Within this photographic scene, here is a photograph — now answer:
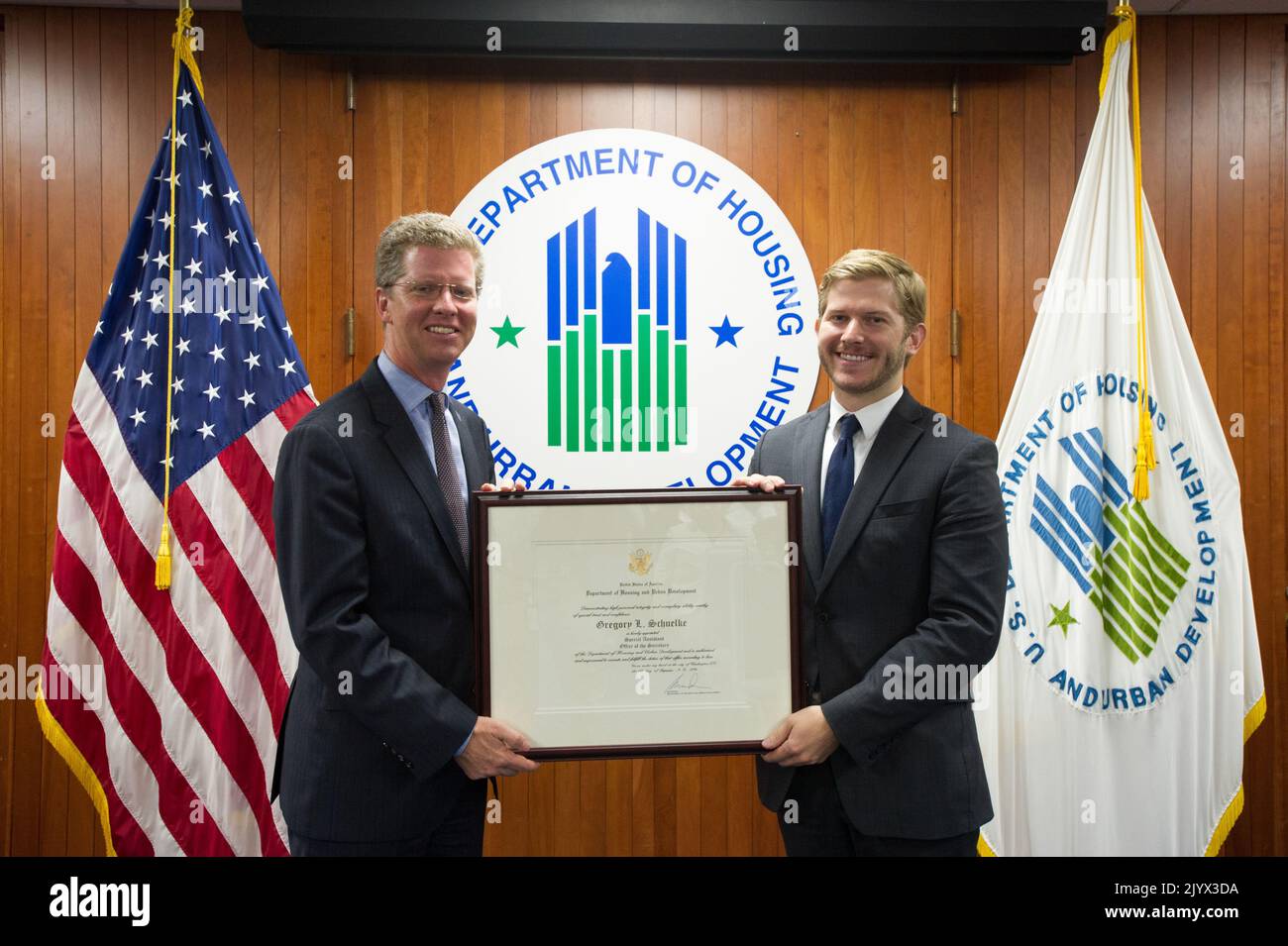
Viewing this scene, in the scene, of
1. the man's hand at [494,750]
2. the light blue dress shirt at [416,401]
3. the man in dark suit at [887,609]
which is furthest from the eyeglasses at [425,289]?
the man's hand at [494,750]

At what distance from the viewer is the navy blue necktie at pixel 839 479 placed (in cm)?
179

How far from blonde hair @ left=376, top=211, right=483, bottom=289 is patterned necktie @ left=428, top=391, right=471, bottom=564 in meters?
0.25

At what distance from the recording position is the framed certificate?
1.70 m

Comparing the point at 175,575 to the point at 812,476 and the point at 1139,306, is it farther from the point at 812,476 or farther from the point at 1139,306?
the point at 1139,306

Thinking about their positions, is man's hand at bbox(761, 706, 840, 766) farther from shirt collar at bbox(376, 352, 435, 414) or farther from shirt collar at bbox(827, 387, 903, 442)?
shirt collar at bbox(376, 352, 435, 414)

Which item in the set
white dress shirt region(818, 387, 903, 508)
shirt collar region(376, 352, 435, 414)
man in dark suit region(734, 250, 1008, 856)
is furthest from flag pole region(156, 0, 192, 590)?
white dress shirt region(818, 387, 903, 508)

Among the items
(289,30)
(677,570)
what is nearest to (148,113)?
(289,30)

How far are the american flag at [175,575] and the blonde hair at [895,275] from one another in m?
1.62

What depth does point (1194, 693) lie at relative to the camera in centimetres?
264

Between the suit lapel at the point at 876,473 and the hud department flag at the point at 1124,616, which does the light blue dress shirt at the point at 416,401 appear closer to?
the suit lapel at the point at 876,473

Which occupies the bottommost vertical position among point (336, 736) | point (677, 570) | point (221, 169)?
point (336, 736)

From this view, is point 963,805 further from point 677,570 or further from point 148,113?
point 148,113

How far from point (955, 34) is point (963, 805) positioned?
2222mm

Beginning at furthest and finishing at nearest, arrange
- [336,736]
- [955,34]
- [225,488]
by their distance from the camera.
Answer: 1. [955,34]
2. [225,488]
3. [336,736]
